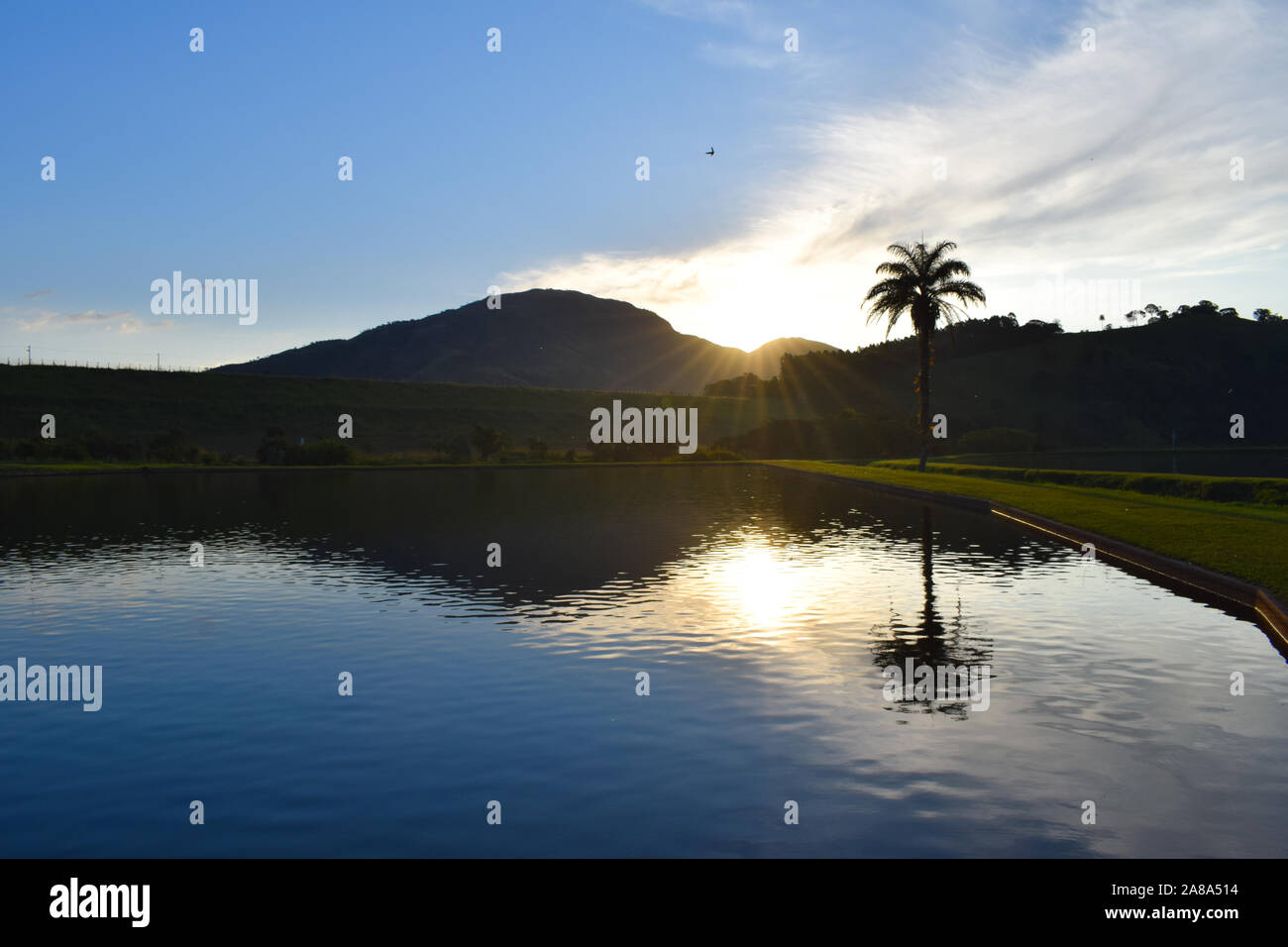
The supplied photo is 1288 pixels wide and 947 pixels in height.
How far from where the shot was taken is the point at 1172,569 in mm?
15977

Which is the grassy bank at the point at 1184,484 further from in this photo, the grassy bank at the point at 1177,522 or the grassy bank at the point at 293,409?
the grassy bank at the point at 293,409

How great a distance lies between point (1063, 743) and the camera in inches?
300

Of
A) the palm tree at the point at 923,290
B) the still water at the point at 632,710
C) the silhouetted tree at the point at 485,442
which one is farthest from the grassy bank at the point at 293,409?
the still water at the point at 632,710

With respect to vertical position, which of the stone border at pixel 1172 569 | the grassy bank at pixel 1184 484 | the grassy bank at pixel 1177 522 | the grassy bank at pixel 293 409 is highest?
the grassy bank at pixel 293 409

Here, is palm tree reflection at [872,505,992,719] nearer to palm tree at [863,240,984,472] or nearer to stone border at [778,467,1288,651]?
stone border at [778,467,1288,651]

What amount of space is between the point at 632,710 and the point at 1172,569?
37.6 feet

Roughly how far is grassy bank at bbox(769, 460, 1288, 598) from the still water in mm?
1271

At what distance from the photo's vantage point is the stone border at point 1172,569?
1212 cm

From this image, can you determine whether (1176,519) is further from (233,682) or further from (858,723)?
(233,682)

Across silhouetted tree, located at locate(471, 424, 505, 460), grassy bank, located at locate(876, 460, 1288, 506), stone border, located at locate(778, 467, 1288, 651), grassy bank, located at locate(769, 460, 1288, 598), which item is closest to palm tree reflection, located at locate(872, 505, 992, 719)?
stone border, located at locate(778, 467, 1288, 651)

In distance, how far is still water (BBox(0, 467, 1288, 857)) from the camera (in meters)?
6.02

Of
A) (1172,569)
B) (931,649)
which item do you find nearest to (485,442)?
(1172,569)

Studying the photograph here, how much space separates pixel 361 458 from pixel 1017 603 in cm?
5926

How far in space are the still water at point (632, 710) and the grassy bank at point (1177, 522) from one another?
1.27m
